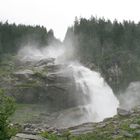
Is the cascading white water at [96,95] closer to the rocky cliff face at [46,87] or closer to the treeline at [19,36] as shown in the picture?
the rocky cliff face at [46,87]

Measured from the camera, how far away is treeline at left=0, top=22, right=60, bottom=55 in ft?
505

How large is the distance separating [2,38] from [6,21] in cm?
2264

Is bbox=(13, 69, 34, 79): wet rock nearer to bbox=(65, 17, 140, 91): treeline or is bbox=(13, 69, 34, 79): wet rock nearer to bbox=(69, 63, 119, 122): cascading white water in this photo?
bbox=(69, 63, 119, 122): cascading white water

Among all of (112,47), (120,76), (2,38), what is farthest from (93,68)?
(2,38)

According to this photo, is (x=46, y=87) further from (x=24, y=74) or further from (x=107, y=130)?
(x=107, y=130)

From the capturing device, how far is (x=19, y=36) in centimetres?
16488

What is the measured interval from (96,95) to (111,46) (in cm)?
3985

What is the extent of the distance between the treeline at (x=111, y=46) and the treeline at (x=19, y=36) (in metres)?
10.5

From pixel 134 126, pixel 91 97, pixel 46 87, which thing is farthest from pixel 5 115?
pixel 91 97

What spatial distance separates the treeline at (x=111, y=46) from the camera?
118m

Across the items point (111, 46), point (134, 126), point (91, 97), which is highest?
point (111, 46)

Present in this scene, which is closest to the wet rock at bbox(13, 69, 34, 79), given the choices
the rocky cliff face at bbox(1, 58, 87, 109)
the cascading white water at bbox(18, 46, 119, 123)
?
the rocky cliff face at bbox(1, 58, 87, 109)

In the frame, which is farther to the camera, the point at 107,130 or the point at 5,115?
the point at 107,130

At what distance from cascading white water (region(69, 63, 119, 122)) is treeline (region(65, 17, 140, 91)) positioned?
26.7 feet
